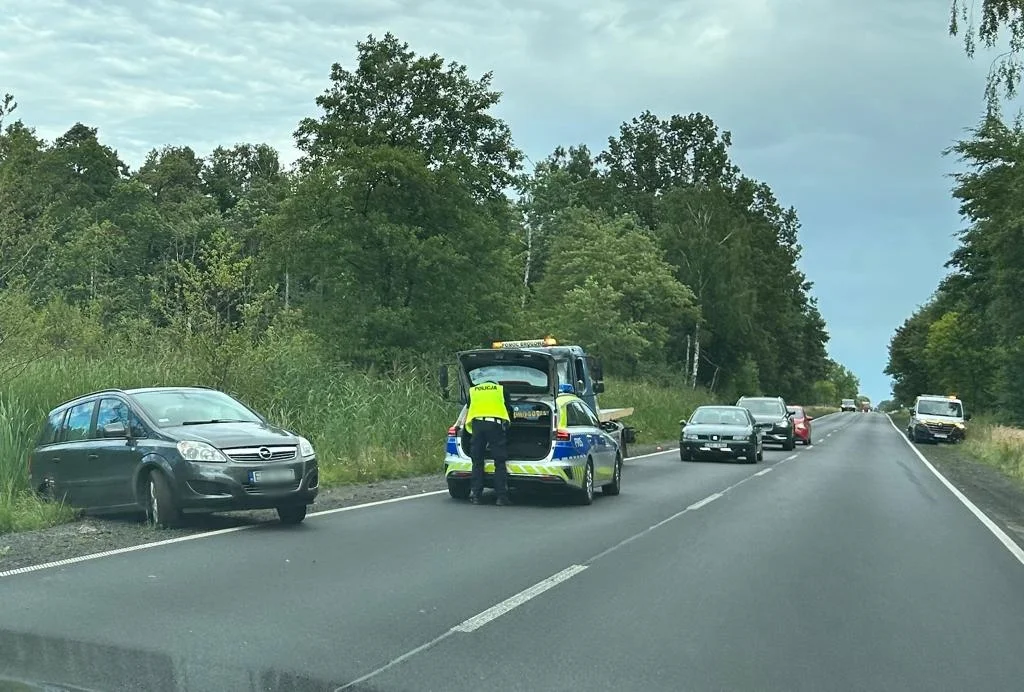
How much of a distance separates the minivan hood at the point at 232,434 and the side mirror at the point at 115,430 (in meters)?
0.49

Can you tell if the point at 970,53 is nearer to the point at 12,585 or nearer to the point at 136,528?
the point at 136,528

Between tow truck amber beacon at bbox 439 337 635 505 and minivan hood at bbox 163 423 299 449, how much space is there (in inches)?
146

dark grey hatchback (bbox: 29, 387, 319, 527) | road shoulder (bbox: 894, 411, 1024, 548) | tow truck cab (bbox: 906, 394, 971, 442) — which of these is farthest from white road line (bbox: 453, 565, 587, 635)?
tow truck cab (bbox: 906, 394, 971, 442)

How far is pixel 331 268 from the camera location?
1264 inches

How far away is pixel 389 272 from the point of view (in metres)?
32.8

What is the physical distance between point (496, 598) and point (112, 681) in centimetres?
317

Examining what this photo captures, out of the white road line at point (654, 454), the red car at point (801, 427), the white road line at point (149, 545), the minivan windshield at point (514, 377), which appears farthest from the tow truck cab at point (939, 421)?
the white road line at point (149, 545)

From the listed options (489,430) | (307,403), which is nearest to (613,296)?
(307,403)

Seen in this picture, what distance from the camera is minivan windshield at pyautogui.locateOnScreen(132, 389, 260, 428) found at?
39.5 feet

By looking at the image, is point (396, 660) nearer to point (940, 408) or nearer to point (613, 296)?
point (940, 408)

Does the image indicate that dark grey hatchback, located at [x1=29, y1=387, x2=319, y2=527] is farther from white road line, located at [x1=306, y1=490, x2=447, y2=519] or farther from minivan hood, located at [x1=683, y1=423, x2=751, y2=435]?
minivan hood, located at [x1=683, y1=423, x2=751, y2=435]

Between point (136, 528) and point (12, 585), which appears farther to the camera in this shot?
point (136, 528)

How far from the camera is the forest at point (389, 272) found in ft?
63.5

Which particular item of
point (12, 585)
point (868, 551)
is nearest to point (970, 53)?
point (868, 551)
